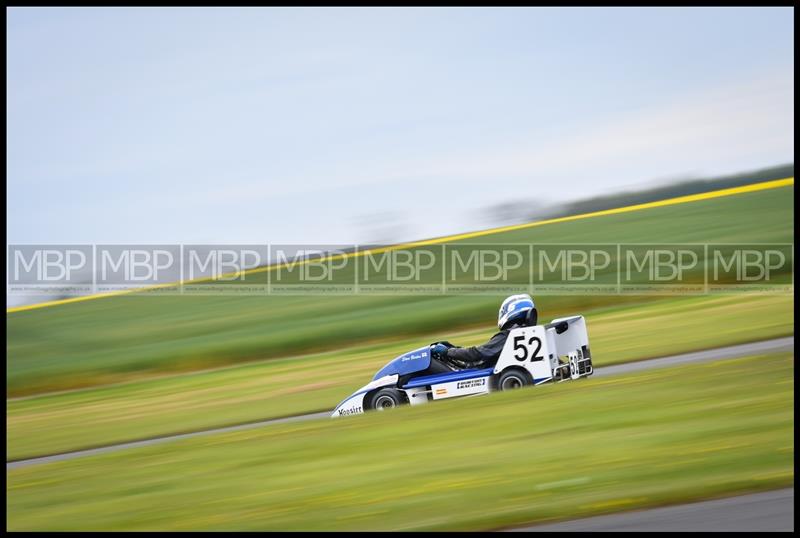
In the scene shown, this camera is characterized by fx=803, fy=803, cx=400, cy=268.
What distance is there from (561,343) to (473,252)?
45.4 ft

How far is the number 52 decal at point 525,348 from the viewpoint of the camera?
8.87 meters

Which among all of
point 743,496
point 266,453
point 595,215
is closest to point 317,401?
point 266,453

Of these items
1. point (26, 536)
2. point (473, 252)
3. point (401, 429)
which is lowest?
point (26, 536)

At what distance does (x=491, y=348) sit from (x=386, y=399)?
1345 mm

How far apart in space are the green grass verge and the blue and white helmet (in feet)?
6.55

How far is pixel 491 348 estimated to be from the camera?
9055 millimetres

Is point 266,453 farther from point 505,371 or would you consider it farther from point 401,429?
point 505,371

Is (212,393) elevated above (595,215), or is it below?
below

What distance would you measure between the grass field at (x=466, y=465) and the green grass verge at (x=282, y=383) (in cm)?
187

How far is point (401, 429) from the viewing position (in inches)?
313

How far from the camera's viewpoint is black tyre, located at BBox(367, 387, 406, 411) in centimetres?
922
